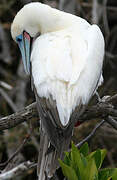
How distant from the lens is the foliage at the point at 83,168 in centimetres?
224

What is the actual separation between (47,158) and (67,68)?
0.58 m

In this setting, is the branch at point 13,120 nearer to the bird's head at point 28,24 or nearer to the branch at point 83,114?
the branch at point 83,114

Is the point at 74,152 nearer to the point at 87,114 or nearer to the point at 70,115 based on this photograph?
the point at 70,115

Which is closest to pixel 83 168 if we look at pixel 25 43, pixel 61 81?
pixel 61 81

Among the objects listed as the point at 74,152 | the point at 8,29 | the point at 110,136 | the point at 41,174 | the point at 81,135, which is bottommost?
the point at 110,136

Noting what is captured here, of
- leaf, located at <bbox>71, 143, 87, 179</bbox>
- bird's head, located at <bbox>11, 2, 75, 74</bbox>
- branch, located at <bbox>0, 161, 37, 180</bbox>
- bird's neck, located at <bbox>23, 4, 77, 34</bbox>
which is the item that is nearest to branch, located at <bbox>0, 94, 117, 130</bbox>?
branch, located at <bbox>0, 161, 37, 180</bbox>

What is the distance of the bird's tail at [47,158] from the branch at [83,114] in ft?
0.55

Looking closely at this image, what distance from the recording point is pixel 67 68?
2855mm

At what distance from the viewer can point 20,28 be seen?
3639 millimetres

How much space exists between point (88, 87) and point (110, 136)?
2.21 m

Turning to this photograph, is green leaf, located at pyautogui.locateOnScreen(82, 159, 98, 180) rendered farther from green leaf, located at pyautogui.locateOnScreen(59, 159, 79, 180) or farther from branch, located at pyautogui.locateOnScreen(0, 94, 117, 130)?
branch, located at pyautogui.locateOnScreen(0, 94, 117, 130)

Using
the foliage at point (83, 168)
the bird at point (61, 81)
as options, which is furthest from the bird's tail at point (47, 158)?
the foliage at point (83, 168)

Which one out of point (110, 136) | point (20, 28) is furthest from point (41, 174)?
point (110, 136)

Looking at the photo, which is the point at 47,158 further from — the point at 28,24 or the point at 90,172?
the point at 28,24
